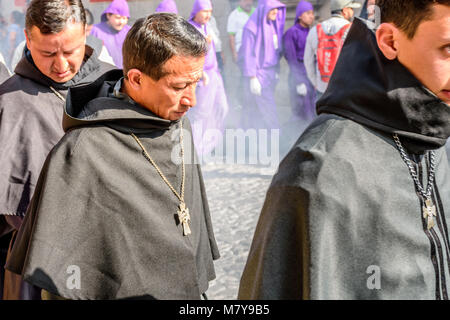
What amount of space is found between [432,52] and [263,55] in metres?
7.89

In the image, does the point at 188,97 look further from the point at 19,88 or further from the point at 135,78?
the point at 19,88

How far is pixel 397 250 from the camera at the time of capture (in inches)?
69.5

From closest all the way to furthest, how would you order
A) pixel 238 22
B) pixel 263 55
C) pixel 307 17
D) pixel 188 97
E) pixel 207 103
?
pixel 188 97, pixel 207 103, pixel 307 17, pixel 263 55, pixel 238 22

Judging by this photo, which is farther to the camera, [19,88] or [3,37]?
[3,37]

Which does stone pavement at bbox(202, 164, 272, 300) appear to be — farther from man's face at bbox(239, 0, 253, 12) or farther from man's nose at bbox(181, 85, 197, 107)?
man's face at bbox(239, 0, 253, 12)

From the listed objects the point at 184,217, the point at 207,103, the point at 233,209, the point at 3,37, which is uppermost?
the point at 184,217

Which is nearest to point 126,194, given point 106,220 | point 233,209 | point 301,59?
point 106,220

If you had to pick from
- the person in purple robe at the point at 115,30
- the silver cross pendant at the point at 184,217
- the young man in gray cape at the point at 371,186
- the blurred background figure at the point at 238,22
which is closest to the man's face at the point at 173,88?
the silver cross pendant at the point at 184,217

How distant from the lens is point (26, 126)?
3160 mm

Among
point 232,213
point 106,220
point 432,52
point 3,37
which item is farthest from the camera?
point 3,37

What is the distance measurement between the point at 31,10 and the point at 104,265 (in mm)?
1497

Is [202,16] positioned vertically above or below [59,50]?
below

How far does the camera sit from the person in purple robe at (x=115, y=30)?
782cm

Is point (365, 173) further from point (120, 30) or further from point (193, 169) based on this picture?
point (120, 30)
